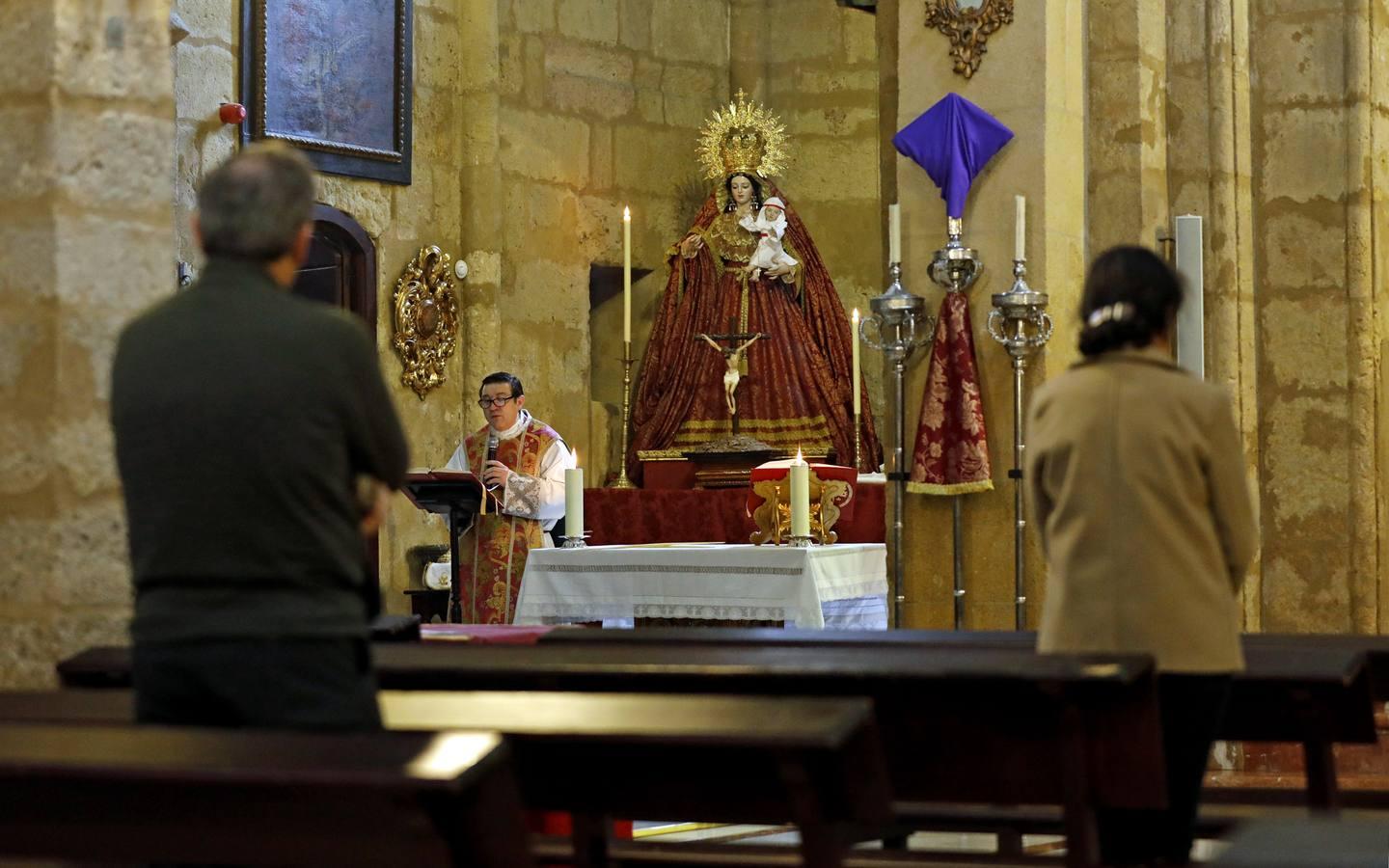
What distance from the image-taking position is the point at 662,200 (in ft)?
46.4

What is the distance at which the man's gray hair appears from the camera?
306 cm

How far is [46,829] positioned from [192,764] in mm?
428

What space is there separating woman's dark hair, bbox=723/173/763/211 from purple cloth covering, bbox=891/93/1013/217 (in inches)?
207

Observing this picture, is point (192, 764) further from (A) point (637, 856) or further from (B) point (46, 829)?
(A) point (637, 856)

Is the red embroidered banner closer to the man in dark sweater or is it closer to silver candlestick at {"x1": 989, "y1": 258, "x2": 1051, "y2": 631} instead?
silver candlestick at {"x1": 989, "y1": 258, "x2": 1051, "y2": 631}

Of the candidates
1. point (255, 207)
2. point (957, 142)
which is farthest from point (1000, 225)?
point (255, 207)

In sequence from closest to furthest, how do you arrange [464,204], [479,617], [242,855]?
[242,855]
[479,617]
[464,204]

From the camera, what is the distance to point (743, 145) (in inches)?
523

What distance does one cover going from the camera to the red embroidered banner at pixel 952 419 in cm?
776

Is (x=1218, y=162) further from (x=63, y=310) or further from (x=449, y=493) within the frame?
(x=63, y=310)

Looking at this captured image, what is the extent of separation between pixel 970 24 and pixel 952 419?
151cm

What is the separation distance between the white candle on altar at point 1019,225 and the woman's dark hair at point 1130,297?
3.69 metres

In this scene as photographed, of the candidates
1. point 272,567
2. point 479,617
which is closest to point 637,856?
point 272,567

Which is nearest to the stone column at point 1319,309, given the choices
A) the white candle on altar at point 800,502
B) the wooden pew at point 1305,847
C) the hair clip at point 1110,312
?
the white candle on altar at point 800,502
